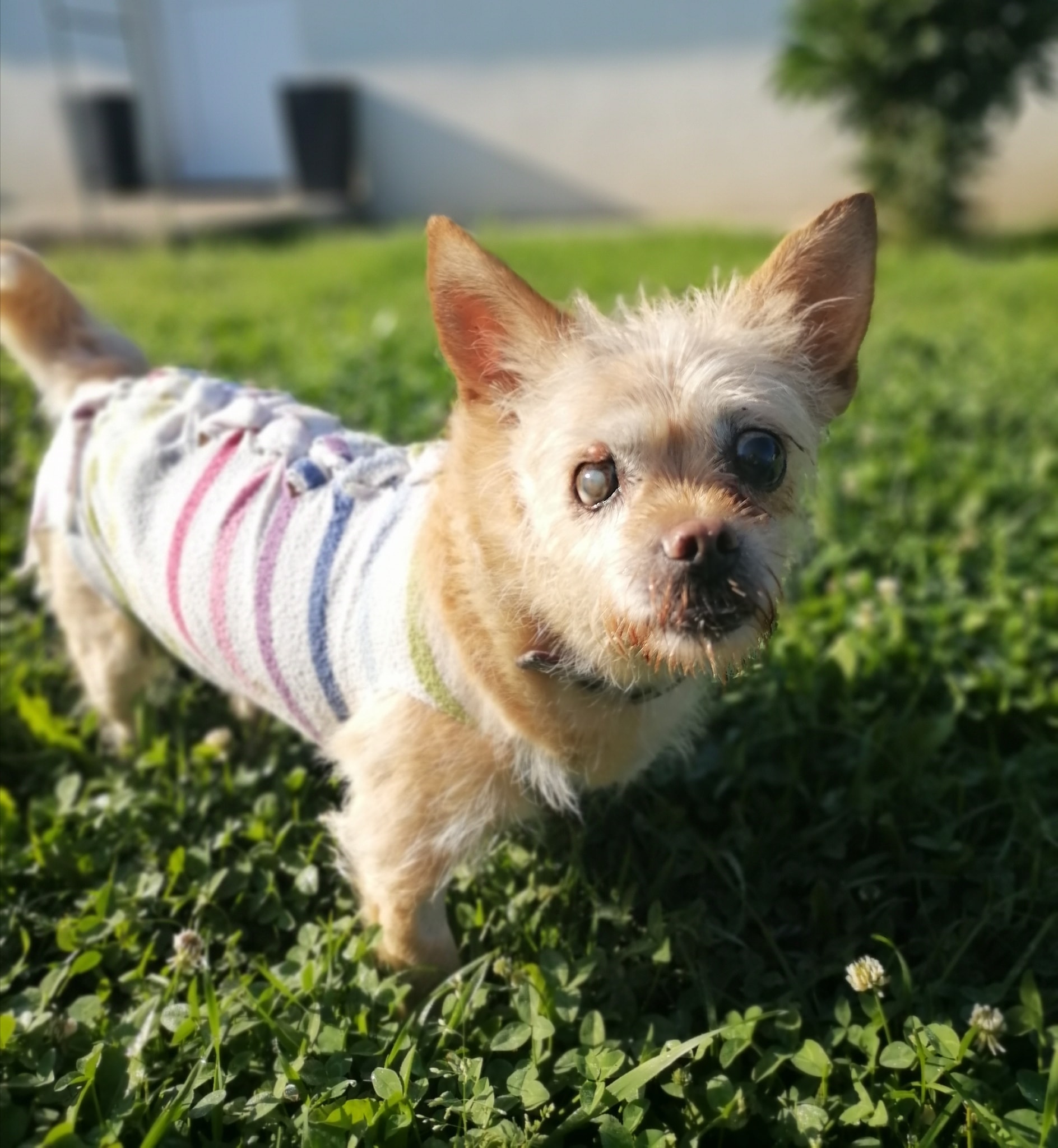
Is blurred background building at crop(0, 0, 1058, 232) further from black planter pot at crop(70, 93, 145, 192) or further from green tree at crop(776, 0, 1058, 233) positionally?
green tree at crop(776, 0, 1058, 233)

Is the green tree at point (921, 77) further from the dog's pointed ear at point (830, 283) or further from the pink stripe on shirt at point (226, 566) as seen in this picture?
the pink stripe on shirt at point (226, 566)

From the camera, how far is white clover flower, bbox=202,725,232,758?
260 centimetres

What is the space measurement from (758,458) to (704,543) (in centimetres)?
28

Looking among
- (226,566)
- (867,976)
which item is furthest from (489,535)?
(867,976)

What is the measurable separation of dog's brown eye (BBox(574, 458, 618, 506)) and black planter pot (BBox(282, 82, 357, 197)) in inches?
487

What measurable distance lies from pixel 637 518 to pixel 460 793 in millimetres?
693

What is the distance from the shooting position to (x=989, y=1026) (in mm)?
1817

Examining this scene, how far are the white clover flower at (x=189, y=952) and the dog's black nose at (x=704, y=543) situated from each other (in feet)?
4.12

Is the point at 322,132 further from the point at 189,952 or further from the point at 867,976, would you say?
the point at 867,976

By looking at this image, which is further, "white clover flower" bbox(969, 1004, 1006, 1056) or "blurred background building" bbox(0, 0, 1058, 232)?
"blurred background building" bbox(0, 0, 1058, 232)

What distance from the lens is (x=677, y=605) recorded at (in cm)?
161

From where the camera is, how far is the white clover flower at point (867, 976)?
1.87 m

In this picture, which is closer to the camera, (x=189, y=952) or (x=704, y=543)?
(x=704, y=543)

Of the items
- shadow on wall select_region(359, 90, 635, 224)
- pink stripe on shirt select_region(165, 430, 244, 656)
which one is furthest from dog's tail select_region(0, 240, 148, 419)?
shadow on wall select_region(359, 90, 635, 224)
